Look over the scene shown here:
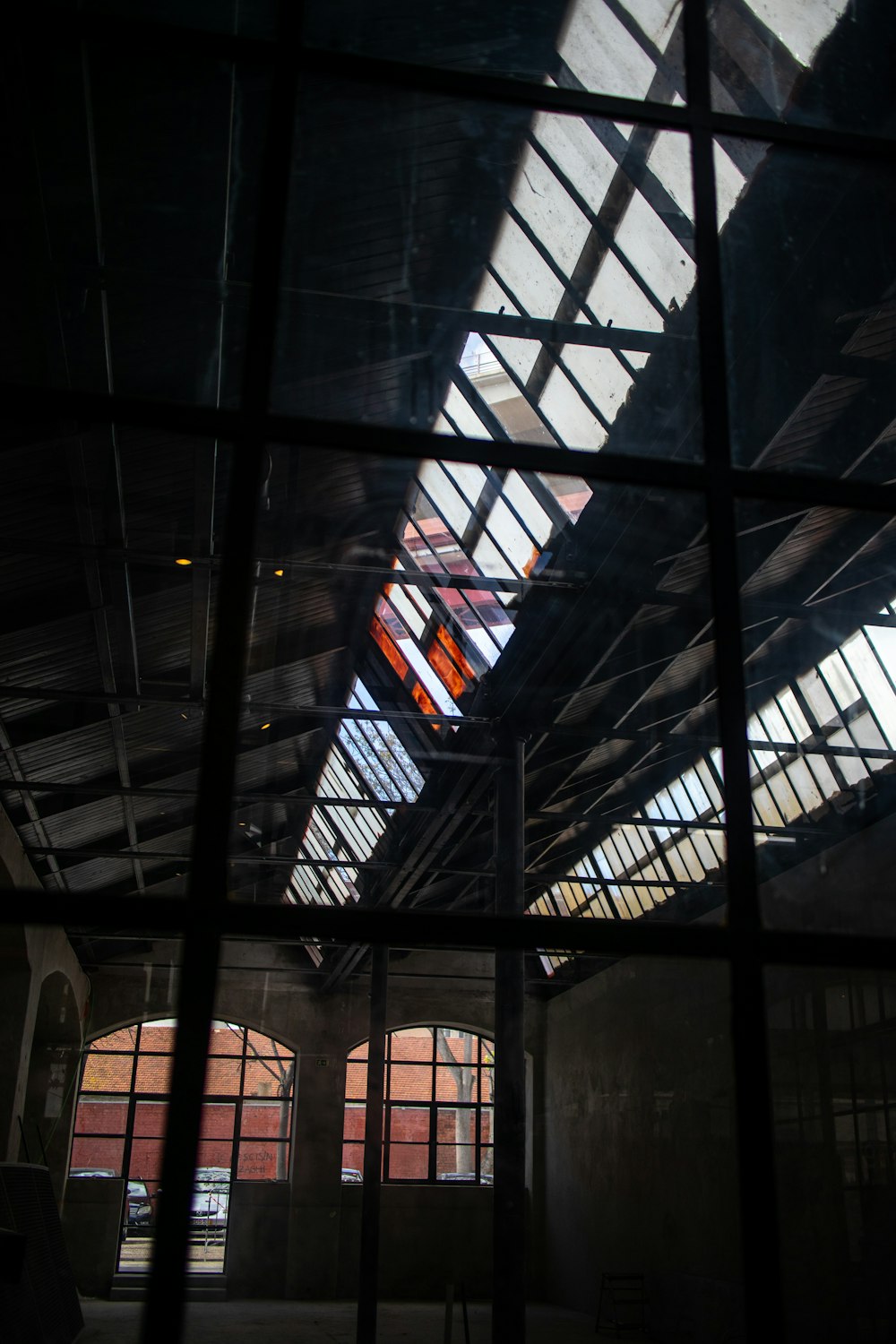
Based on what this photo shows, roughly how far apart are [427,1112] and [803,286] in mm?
13389

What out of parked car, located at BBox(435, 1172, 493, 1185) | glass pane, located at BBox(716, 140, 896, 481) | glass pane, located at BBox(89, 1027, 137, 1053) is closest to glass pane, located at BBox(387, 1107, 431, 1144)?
parked car, located at BBox(435, 1172, 493, 1185)

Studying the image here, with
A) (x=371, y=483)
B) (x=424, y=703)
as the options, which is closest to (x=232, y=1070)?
(x=424, y=703)

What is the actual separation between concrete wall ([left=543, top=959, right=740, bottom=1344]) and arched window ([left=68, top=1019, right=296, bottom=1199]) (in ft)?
10.8

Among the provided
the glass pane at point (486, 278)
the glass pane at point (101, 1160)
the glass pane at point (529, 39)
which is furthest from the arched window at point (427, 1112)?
the glass pane at point (529, 39)

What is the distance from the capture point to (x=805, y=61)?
3031mm

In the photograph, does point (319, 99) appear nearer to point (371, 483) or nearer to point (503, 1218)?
point (371, 483)

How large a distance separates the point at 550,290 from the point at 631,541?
853 millimetres

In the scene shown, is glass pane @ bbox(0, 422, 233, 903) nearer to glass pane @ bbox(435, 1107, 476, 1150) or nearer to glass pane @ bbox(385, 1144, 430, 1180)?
glass pane @ bbox(435, 1107, 476, 1150)

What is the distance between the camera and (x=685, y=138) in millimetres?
2848

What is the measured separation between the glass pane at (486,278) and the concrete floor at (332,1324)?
6277 millimetres

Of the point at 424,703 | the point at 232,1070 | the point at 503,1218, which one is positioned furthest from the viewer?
the point at 232,1070

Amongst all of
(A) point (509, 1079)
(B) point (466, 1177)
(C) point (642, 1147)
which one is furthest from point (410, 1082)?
(A) point (509, 1079)

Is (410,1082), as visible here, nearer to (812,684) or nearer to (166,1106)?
(812,684)

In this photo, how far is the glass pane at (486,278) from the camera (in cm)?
271
